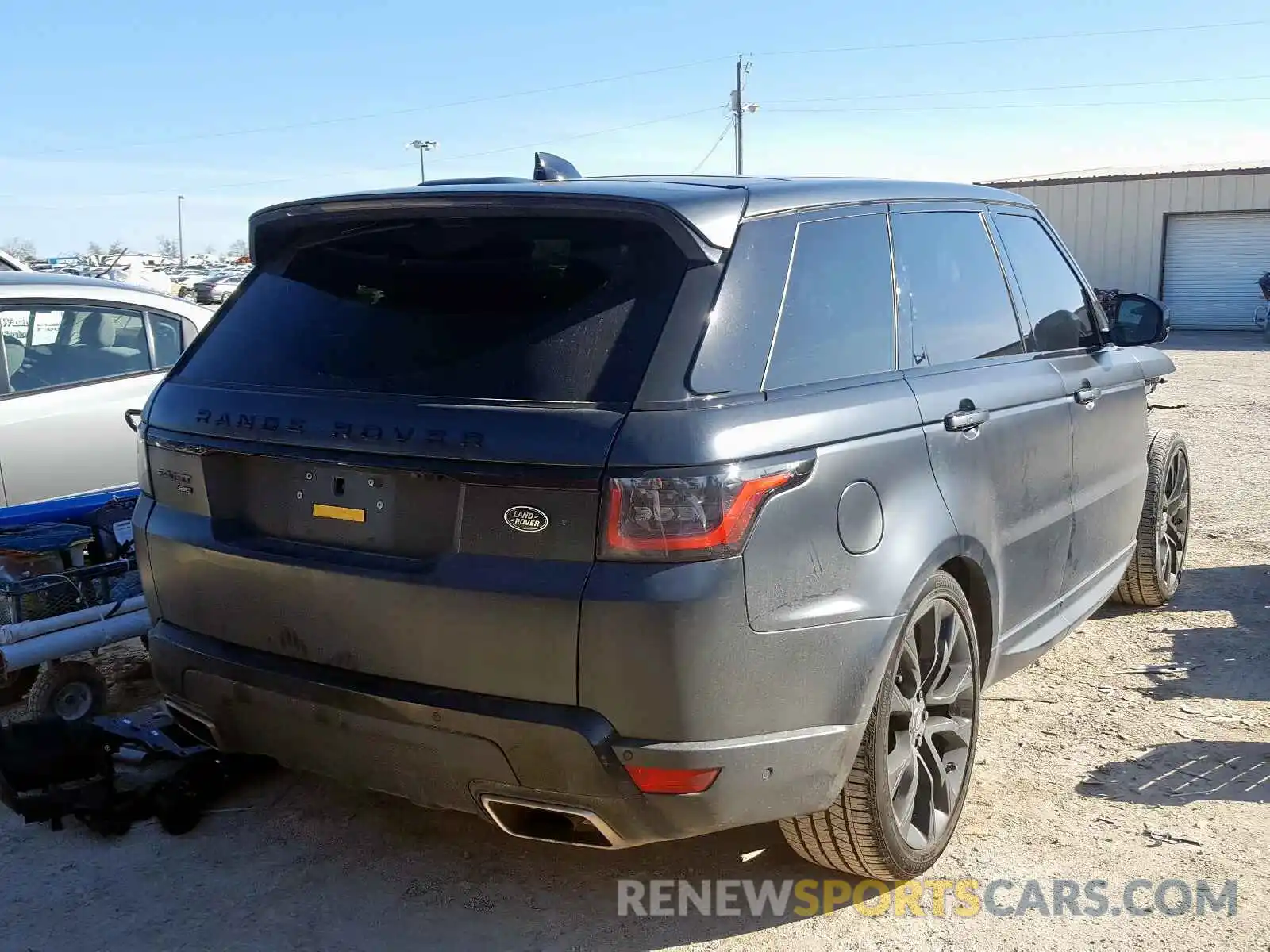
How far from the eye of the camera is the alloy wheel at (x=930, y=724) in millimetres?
3238

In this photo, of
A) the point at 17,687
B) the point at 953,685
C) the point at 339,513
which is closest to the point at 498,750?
the point at 339,513

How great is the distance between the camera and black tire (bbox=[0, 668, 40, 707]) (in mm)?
4875

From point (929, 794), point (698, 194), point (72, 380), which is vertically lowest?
point (929, 794)

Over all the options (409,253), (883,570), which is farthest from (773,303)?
(409,253)

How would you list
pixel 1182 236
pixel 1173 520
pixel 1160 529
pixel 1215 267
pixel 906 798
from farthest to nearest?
pixel 1182 236 < pixel 1215 267 < pixel 1173 520 < pixel 1160 529 < pixel 906 798

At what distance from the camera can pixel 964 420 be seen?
3.42 metres

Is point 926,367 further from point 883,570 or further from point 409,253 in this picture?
point 409,253

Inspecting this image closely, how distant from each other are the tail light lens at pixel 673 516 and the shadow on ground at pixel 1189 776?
6.63 feet

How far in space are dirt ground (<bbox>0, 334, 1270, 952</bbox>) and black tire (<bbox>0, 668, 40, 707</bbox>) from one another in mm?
1209

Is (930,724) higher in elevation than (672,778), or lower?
lower

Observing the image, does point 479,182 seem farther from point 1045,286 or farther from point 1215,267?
point 1215,267

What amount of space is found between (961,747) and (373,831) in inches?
69.6

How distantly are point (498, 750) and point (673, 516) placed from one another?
2.16ft

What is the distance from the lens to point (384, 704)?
2785mm
